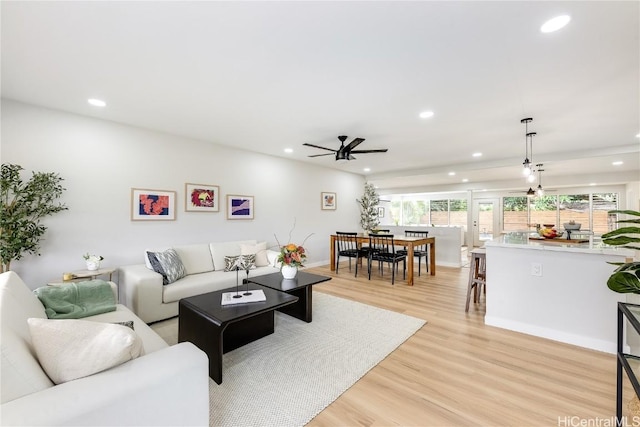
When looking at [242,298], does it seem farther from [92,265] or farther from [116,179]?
[116,179]

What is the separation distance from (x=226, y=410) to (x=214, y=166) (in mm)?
3686

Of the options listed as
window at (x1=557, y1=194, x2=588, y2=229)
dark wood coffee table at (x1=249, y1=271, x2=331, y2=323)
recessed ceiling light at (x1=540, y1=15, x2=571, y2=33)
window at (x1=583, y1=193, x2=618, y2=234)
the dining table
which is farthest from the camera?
window at (x1=557, y1=194, x2=588, y2=229)

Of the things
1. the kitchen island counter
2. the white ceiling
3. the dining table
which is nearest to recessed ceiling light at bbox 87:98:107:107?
the white ceiling

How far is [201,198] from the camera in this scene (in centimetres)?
440

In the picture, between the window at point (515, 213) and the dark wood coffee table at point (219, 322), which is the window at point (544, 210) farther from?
the dark wood coffee table at point (219, 322)

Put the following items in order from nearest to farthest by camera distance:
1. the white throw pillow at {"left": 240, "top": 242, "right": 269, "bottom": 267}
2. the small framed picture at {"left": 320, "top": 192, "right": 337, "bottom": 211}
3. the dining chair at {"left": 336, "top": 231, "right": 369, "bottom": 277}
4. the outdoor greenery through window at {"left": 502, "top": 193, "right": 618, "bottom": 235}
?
the white throw pillow at {"left": 240, "top": 242, "right": 269, "bottom": 267}, the dining chair at {"left": 336, "top": 231, "right": 369, "bottom": 277}, the small framed picture at {"left": 320, "top": 192, "right": 337, "bottom": 211}, the outdoor greenery through window at {"left": 502, "top": 193, "right": 618, "bottom": 235}

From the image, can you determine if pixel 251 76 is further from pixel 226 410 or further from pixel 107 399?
pixel 226 410

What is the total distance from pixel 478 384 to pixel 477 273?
6.56 feet

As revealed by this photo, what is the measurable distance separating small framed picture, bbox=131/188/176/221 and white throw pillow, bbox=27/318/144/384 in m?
2.92

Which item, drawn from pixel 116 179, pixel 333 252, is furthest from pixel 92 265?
pixel 333 252

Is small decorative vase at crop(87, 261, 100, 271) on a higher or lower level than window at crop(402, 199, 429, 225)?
lower

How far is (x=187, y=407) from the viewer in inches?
48.8

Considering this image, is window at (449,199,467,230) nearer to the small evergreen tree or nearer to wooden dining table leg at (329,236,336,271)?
the small evergreen tree

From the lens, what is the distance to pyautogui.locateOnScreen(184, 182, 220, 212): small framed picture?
4250 millimetres
